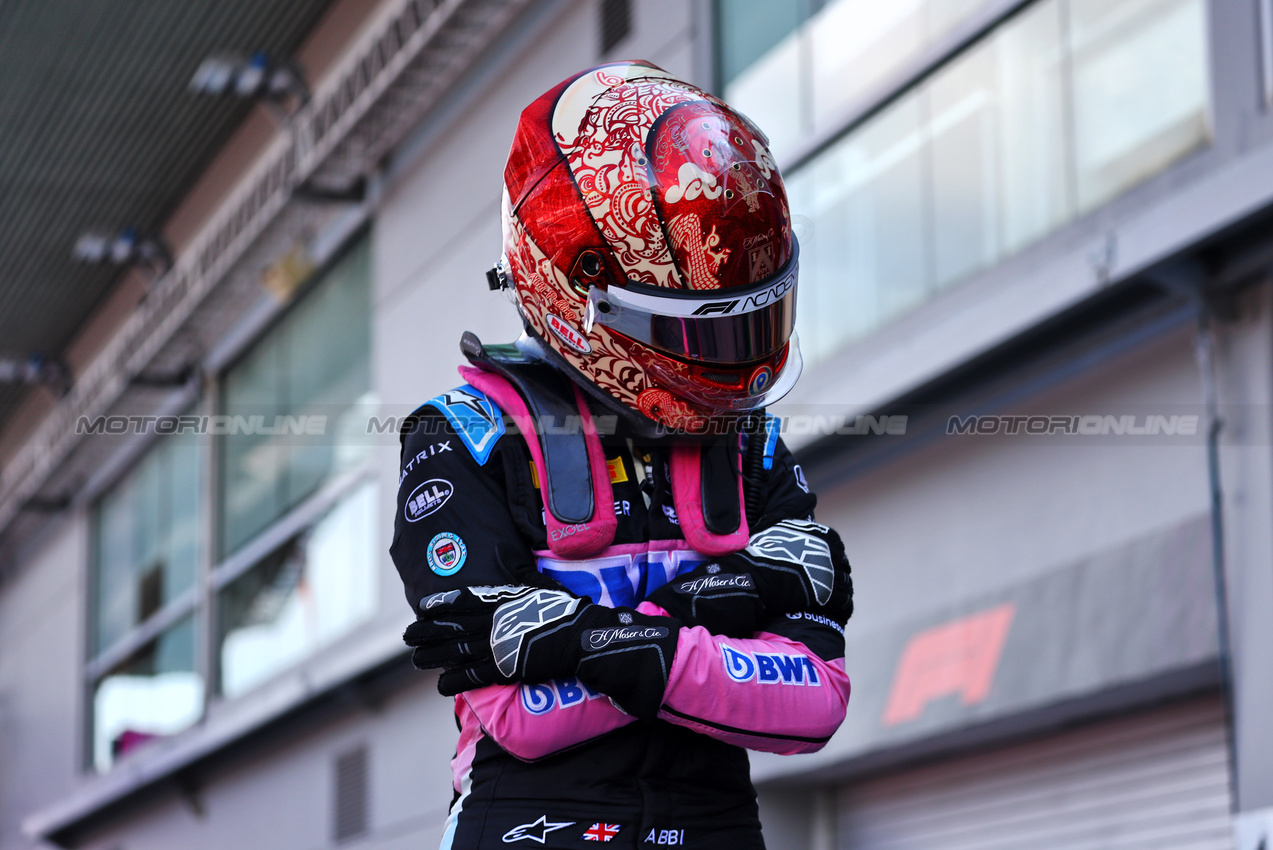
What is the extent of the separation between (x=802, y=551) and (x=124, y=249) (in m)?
14.0

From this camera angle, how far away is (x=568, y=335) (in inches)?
86.6

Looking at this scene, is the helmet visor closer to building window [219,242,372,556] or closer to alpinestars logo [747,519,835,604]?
alpinestars logo [747,519,835,604]

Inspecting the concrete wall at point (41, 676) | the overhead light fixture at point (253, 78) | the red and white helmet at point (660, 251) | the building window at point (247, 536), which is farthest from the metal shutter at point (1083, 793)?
the concrete wall at point (41, 676)

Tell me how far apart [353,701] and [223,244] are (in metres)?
4.00

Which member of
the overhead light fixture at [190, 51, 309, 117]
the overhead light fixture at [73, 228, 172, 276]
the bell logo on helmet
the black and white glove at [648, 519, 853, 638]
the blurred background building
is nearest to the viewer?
the black and white glove at [648, 519, 853, 638]

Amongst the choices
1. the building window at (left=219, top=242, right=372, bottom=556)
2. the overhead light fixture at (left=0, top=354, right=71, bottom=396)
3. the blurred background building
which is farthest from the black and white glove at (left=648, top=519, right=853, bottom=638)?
the overhead light fixture at (left=0, top=354, right=71, bottom=396)

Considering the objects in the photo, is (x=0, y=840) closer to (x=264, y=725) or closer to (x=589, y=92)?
(x=264, y=725)

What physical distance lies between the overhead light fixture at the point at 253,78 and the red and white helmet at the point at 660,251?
1034 centimetres

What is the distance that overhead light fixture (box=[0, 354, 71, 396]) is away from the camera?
58.0 feet

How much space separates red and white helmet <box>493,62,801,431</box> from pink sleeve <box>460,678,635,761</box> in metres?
0.42

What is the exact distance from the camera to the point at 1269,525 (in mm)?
4828

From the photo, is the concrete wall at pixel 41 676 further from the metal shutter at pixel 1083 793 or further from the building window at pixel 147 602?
the metal shutter at pixel 1083 793

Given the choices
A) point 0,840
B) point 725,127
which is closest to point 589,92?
point 725,127

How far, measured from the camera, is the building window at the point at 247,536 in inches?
484
